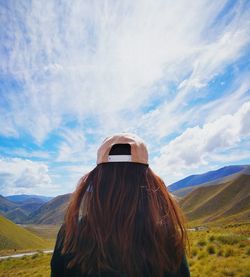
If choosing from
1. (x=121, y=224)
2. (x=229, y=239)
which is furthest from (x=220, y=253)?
(x=121, y=224)

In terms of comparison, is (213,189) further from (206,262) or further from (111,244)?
(111,244)

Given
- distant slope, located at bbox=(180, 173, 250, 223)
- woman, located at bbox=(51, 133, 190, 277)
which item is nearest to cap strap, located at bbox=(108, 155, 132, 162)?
woman, located at bbox=(51, 133, 190, 277)

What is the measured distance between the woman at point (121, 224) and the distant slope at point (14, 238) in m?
79.3

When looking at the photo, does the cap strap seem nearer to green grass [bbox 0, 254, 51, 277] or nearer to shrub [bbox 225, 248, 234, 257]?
shrub [bbox 225, 248, 234, 257]

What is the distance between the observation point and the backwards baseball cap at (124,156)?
8.67 feet

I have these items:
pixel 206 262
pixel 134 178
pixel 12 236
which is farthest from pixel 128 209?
pixel 12 236

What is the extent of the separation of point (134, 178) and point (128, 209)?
0.29 metres

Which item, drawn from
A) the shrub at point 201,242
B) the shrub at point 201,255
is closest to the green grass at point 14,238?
the shrub at point 201,242

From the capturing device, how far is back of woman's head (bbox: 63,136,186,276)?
2.43 meters

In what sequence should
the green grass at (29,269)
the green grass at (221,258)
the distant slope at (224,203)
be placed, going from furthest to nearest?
the distant slope at (224,203)
the green grass at (29,269)
the green grass at (221,258)

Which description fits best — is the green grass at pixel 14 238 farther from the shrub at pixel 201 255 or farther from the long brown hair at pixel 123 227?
the long brown hair at pixel 123 227

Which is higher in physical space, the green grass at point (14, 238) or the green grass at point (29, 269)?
the green grass at point (14, 238)

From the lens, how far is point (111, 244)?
2.47 metres

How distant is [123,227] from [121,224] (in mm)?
33
